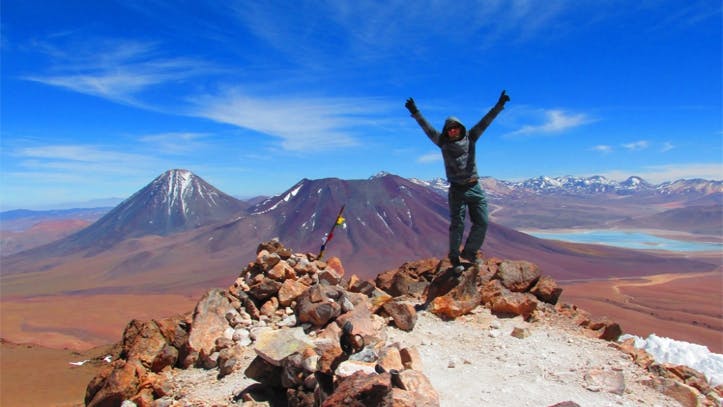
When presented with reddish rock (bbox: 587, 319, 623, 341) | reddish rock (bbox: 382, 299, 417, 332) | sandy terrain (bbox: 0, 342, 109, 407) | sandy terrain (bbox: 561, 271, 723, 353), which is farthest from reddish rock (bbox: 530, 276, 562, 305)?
sandy terrain (bbox: 561, 271, 723, 353)

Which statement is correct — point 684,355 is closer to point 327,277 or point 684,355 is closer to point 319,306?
point 327,277

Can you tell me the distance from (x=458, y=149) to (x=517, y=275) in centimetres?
291

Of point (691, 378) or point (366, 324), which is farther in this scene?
point (691, 378)

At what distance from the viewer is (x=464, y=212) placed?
6.54 metres

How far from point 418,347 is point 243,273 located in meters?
4.16

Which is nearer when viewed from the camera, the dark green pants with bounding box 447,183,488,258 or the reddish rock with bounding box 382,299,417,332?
the reddish rock with bounding box 382,299,417,332

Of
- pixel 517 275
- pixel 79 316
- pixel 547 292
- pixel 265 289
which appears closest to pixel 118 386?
pixel 265 289

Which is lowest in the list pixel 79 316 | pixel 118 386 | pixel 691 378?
pixel 79 316

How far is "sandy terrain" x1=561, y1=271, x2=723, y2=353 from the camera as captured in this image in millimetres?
40594

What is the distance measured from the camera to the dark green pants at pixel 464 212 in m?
6.36

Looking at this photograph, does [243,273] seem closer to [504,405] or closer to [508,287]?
[508,287]

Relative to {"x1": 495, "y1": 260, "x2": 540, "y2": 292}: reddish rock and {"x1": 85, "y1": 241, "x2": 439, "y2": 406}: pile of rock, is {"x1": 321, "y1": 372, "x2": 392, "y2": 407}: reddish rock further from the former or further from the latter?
{"x1": 495, "y1": 260, "x2": 540, "y2": 292}: reddish rock

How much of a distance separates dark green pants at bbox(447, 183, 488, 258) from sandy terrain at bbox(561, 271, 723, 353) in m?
39.5

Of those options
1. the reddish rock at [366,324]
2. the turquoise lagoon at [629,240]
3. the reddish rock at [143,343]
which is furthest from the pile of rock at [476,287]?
the turquoise lagoon at [629,240]
